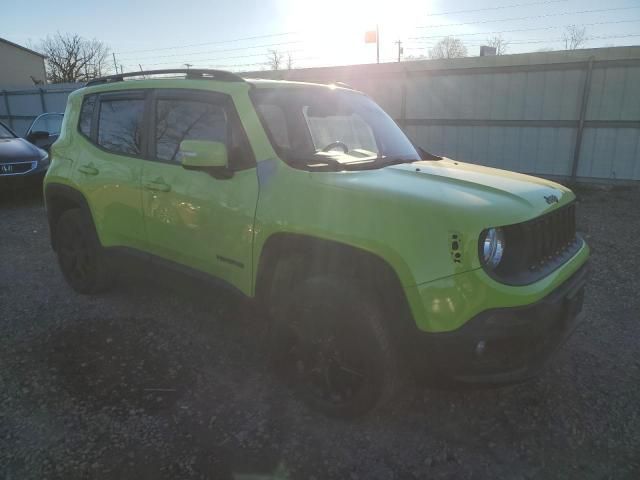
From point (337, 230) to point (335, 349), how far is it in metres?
0.64

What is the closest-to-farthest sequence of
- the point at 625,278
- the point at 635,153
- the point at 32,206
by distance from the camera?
the point at 625,278
the point at 32,206
the point at 635,153

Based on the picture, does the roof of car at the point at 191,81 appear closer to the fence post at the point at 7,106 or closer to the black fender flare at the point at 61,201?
the black fender flare at the point at 61,201

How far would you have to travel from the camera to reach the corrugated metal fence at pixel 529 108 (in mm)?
9961

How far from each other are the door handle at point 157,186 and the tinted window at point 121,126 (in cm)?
34

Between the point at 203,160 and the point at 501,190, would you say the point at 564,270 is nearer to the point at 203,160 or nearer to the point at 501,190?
the point at 501,190

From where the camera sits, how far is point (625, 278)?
488 cm

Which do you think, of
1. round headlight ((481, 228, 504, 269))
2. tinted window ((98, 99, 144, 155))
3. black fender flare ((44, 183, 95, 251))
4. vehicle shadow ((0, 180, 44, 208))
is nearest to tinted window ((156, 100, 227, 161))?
tinted window ((98, 99, 144, 155))

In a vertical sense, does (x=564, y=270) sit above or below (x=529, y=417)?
above

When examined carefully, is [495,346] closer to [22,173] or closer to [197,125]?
[197,125]

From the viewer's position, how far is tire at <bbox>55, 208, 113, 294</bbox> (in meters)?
4.11

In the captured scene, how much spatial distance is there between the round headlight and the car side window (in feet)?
11.2

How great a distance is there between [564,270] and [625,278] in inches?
117

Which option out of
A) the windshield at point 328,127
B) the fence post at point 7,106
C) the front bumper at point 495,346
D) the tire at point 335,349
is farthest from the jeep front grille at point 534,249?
the fence post at point 7,106

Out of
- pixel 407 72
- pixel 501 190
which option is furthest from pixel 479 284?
pixel 407 72
